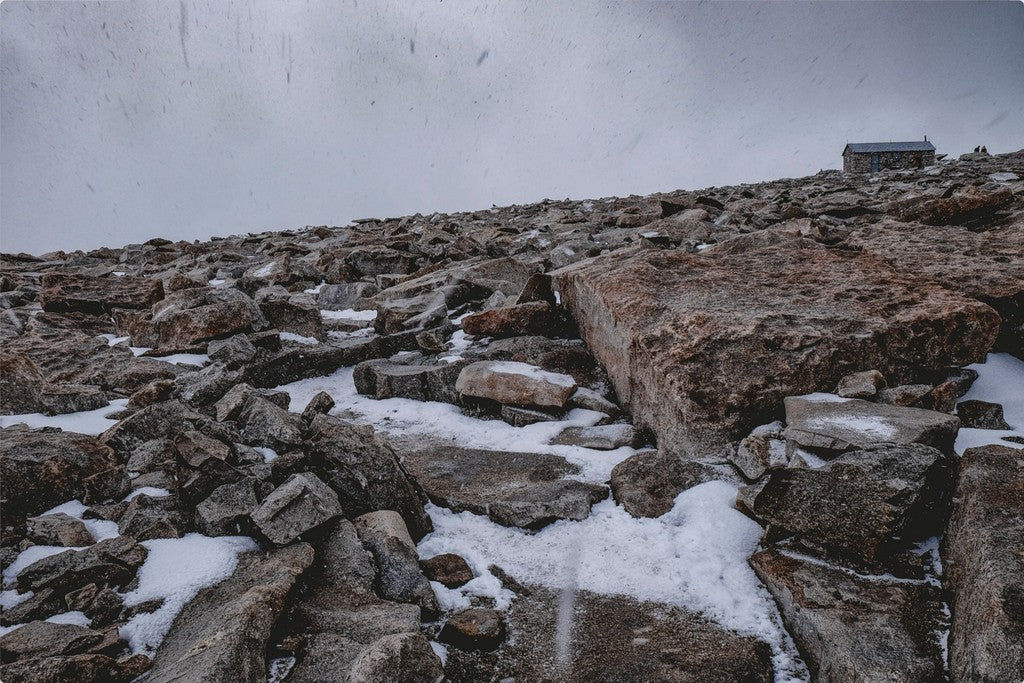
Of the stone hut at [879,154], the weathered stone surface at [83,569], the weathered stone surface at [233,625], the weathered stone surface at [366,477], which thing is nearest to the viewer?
the weathered stone surface at [233,625]

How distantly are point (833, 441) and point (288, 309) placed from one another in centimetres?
660

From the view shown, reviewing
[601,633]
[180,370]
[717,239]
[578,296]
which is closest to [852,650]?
[601,633]

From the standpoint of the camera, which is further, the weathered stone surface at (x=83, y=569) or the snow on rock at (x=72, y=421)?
the snow on rock at (x=72, y=421)

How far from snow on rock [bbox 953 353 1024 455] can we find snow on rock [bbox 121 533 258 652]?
396 cm

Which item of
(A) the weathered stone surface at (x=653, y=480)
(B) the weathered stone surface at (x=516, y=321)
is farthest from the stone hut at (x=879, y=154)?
(A) the weathered stone surface at (x=653, y=480)

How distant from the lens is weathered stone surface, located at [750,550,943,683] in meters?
2.14

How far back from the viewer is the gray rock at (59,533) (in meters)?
2.68

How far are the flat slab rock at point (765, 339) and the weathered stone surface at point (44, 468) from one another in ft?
12.0

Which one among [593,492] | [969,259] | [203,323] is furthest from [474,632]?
[203,323]

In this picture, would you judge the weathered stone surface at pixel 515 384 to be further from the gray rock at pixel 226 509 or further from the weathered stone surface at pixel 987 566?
the weathered stone surface at pixel 987 566

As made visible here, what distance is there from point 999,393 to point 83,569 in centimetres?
535

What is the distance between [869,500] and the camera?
270cm

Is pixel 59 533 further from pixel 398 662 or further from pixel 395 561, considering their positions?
pixel 398 662

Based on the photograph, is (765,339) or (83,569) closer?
(83,569)
